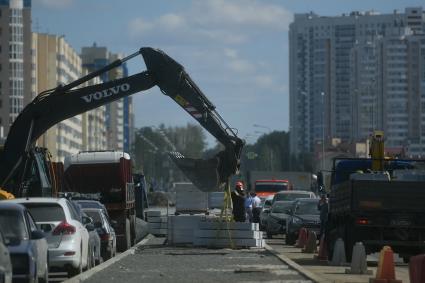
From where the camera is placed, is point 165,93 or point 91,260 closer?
point 91,260

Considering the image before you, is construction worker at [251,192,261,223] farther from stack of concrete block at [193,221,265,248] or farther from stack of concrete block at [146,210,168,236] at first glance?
stack of concrete block at [193,221,265,248]

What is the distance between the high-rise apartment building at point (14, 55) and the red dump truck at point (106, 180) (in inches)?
5041

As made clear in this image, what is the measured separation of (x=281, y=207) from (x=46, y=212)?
25279 millimetres

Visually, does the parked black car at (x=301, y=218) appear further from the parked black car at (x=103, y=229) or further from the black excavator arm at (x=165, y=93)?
the parked black car at (x=103, y=229)

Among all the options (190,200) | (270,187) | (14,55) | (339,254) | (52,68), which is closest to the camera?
(339,254)

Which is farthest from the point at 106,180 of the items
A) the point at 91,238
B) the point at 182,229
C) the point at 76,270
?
the point at 76,270

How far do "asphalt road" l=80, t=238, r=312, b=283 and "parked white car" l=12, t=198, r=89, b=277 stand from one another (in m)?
0.56

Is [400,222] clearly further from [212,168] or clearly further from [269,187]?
[269,187]

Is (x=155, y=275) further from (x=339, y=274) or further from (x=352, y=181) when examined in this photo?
(x=352, y=181)

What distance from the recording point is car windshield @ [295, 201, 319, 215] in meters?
42.4

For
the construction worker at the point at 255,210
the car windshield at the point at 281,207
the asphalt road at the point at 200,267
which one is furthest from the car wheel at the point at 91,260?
the construction worker at the point at 255,210

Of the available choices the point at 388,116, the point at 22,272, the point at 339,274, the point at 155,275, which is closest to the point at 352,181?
the point at 339,274

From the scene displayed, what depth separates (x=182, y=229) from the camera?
3694 cm

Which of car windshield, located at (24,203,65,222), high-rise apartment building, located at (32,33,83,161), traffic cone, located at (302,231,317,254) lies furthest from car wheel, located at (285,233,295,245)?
high-rise apartment building, located at (32,33,83,161)
